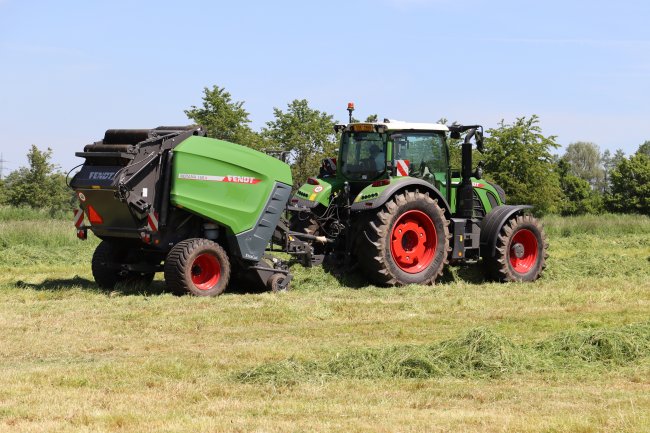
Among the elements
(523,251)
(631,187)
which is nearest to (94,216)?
(523,251)

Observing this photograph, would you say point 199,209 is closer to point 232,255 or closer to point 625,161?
point 232,255

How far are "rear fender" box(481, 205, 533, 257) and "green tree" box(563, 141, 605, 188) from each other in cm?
7476

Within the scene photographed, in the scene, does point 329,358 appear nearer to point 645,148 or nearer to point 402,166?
point 402,166

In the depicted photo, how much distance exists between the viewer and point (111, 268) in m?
14.1

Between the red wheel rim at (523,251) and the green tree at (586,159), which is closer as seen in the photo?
the red wheel rim at (523,251)

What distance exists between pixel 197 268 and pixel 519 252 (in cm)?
571

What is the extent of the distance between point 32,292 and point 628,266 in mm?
10101

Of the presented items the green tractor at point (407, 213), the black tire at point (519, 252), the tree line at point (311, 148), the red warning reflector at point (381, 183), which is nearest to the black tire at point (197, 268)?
the green tractor at point (407, 213)

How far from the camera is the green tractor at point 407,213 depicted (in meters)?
14.3

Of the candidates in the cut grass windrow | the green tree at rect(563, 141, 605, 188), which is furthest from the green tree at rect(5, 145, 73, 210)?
the green tree at rect(563, 141, 605, 188)

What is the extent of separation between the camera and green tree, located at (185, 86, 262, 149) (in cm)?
3278

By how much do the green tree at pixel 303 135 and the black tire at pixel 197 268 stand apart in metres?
19.6

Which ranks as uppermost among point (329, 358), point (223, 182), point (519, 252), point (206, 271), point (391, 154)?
point (391, 154)

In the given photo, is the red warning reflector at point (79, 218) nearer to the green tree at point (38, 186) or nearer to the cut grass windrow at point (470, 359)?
the cut grass windrow at point (470, 359)
